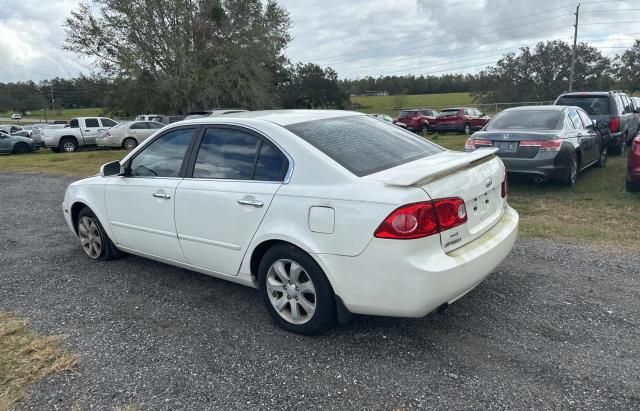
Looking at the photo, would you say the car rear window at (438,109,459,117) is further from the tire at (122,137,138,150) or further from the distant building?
the distant building

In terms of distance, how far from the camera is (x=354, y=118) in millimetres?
4168

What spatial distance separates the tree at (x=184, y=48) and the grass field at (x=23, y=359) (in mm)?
31347

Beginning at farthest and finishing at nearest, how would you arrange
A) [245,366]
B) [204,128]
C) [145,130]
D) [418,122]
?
1. [418,122]
2. [145,130]
3. [204,128]
4. [245,366]

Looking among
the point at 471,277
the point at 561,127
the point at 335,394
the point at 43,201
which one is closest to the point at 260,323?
the point at 335,394

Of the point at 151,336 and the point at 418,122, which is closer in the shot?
the point at 151,336

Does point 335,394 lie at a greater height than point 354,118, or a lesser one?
lesser

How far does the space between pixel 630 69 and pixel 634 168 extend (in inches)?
2184

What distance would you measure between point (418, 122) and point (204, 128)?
80.1 feet

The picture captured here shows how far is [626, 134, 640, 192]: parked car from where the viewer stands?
7105 mm

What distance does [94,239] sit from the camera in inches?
207

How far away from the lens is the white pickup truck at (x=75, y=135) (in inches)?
923

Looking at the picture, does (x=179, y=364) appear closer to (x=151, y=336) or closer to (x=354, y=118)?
(x=151, y=336)

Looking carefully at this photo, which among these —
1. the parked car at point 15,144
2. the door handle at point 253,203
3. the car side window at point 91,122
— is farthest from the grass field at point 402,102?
the door handle at point 253,203

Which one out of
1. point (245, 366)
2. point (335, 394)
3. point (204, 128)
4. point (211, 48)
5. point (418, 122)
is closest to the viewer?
point (335, 394)
